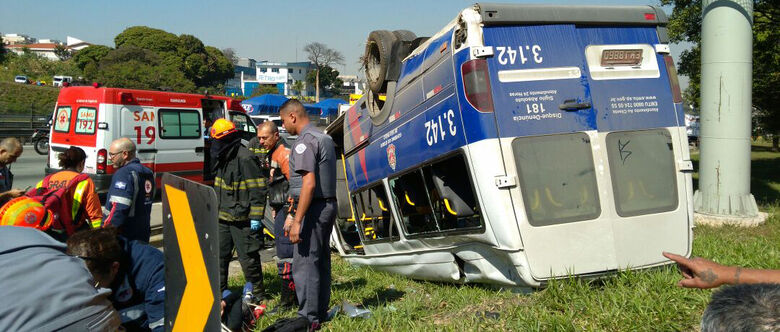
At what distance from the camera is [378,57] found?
6.75m

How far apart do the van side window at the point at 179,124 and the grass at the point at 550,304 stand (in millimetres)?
7775

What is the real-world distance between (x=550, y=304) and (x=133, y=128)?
9.98m

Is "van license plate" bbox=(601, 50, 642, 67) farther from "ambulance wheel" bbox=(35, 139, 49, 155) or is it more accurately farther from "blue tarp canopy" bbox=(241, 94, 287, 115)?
"blue tarp canopy" bbox=(241, 94, 287, 115)

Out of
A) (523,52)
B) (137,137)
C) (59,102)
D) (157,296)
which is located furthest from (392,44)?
(59,102)

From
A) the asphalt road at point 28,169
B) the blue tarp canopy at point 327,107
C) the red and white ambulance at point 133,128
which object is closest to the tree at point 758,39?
the red and white ambulance at point 133,128

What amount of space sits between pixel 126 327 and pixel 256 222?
2.52m

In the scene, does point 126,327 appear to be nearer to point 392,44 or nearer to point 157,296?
point 157,296

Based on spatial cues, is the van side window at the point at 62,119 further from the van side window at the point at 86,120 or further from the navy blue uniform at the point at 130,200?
the navy blue uniform at the point at 130,200

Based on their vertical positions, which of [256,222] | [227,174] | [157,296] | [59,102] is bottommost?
[157,296]

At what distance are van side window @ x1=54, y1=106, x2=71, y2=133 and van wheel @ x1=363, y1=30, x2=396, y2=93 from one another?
27.2ft

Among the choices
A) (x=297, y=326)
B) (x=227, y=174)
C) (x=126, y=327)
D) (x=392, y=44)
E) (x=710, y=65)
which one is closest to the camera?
(x=126, y=327)

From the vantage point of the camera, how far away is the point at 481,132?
4.71 meters

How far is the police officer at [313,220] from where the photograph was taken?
15.4ft

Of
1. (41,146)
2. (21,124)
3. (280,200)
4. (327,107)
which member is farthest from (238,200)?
(327,107)
